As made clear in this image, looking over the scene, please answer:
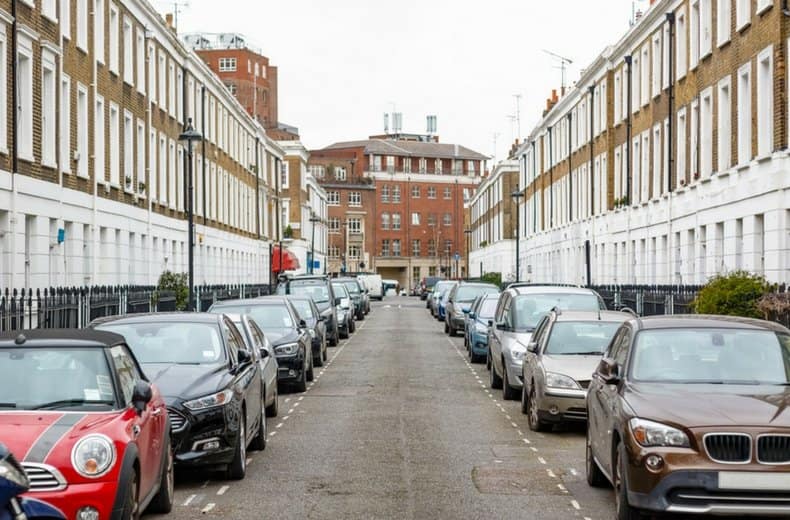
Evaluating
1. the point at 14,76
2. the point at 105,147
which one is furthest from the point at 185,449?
the point at 105,147

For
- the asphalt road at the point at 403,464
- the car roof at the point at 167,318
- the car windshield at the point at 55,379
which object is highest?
the car roof at the point at 167,318

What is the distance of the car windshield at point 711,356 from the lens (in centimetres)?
991

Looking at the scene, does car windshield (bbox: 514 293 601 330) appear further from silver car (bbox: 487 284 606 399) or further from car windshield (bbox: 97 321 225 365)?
car windshield (bbox: 97 321 225 365)

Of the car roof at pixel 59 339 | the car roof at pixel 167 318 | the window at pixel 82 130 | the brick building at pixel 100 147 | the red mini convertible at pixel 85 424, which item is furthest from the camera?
the window at pixel 82 130

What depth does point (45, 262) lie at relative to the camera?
96.2 feet

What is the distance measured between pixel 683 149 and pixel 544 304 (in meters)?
19.3

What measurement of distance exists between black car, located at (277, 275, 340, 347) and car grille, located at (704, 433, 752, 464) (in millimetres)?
26001

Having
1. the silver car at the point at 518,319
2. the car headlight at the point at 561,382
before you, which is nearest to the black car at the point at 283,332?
the silver car at the point at 518,319

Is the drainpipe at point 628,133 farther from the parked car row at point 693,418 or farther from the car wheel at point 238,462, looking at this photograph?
the car wheel at point 238,462

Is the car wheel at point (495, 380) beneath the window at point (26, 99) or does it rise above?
beneath

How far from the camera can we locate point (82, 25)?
33375 mm

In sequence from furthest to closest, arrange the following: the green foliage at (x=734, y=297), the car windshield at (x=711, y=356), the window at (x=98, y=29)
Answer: the window at (x=98, y=29) < the green foliage at (x=734, y=297) < the car windshield at (x=711, y=356)

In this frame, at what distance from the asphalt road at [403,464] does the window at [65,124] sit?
12.4 meters

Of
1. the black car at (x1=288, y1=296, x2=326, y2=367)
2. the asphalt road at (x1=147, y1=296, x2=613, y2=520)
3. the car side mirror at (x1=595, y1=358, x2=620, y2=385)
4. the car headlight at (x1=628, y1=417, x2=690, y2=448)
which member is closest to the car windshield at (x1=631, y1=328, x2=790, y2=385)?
the car side mirror at (x1=595, y1=358, x2=620, y2=385)
